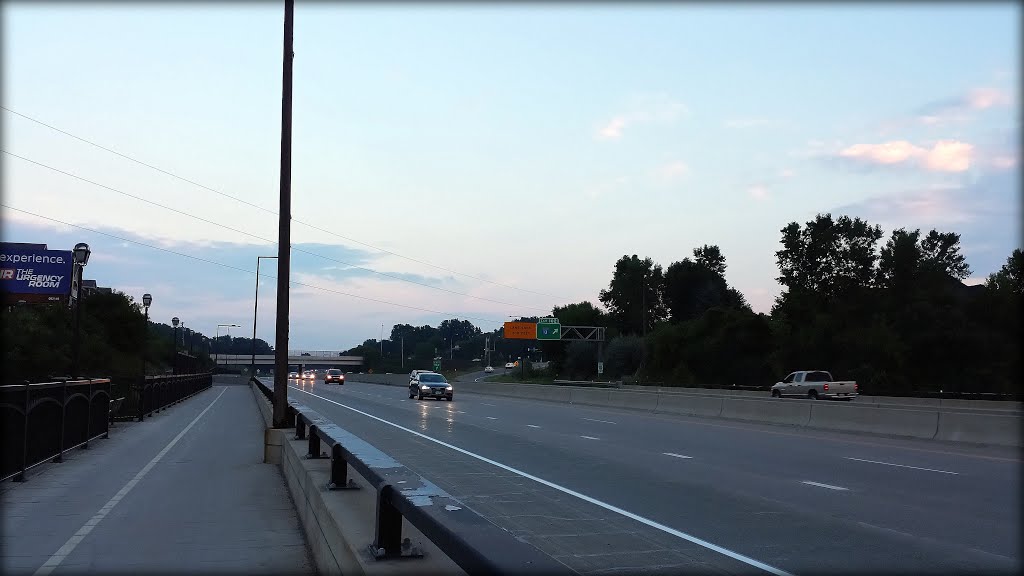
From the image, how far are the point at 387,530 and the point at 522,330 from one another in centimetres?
9461

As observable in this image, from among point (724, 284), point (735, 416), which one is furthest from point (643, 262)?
point (735, 416)

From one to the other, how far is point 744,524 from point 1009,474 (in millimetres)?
7999

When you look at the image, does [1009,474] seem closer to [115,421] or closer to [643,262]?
[115,421]

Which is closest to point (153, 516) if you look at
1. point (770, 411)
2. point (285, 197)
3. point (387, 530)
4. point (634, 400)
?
point (387, 530)

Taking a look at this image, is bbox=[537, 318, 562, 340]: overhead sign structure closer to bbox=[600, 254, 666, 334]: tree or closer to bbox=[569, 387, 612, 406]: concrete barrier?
bbox=[569, 387, 612, 406]: concrete barrier

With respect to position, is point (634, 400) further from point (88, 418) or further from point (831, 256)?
point (831, 256)

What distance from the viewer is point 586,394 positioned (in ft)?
161

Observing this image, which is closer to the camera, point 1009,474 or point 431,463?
point 1009,474

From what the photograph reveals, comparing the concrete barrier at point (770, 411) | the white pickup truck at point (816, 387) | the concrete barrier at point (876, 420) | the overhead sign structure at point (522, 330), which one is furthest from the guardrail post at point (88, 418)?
the overhead sign structure at point (522, 330)

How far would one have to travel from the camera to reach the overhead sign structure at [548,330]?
321 feet

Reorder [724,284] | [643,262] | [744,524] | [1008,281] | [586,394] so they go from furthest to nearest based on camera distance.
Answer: [643,262] < [724,284] < [1008,281] < [586,394] < [744,524]

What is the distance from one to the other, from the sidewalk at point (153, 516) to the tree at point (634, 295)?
482 feet

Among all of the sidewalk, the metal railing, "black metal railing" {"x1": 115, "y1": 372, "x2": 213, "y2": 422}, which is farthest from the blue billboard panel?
the metal railing

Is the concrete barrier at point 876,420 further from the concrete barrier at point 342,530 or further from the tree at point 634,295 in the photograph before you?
the tree at point 634,295
